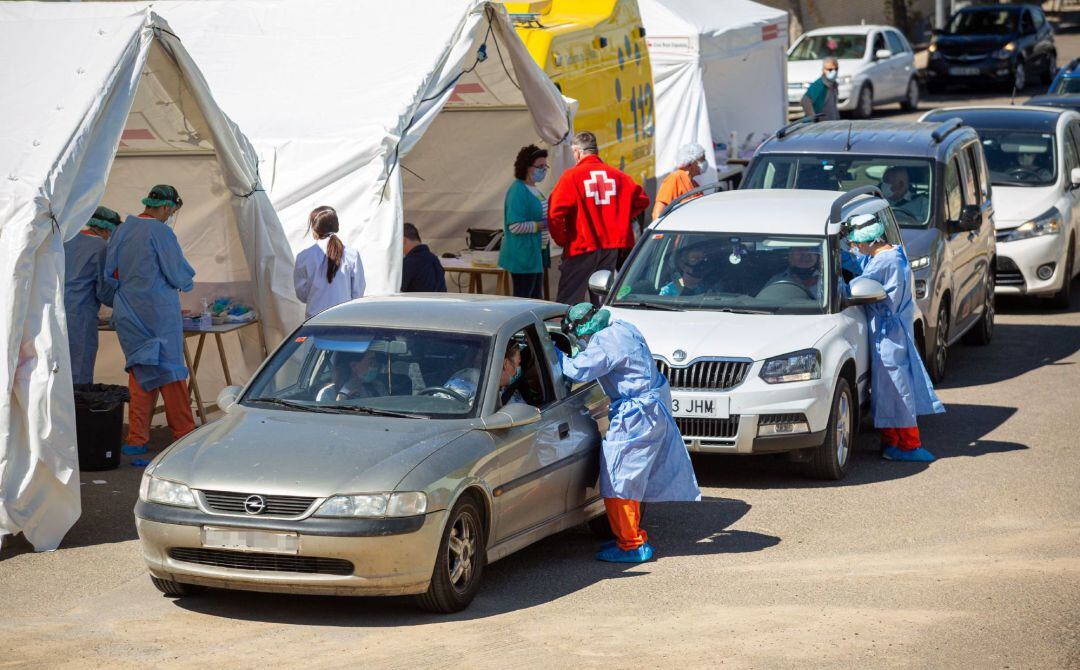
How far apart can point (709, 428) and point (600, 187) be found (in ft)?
14.7

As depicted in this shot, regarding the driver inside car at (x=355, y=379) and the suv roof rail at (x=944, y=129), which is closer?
the driver inside car at (x=355, y=379)

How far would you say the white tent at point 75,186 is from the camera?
29.8 ft

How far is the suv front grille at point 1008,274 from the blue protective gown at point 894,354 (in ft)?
21.1

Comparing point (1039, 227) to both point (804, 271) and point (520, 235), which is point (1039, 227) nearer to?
point (520, 235)

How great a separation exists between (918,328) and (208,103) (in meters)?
6.17

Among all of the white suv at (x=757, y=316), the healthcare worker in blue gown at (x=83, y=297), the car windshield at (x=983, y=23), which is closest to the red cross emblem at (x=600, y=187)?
the white suv at (x=757, y=316)

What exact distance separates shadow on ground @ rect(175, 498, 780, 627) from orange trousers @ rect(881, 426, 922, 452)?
176 cm

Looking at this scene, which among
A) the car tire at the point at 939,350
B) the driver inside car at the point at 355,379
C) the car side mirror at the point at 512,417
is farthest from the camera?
the car tire at the point at 939,350

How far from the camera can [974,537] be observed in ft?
30.4

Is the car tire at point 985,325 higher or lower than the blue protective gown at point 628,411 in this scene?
lower

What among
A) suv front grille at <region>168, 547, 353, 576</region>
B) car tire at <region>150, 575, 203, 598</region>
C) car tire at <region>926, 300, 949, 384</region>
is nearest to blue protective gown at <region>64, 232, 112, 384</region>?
car tire at <region>150, 575, 203, 598</region>

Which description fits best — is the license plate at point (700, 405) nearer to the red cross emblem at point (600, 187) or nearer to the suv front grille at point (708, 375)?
the suv front grille at point (708, 375)

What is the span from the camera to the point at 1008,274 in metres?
17.5

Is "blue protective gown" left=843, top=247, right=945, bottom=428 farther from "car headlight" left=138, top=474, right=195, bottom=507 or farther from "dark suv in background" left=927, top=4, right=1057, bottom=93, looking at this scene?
"dark suv in background" left=927, top=4, right=1057, bottom=93
